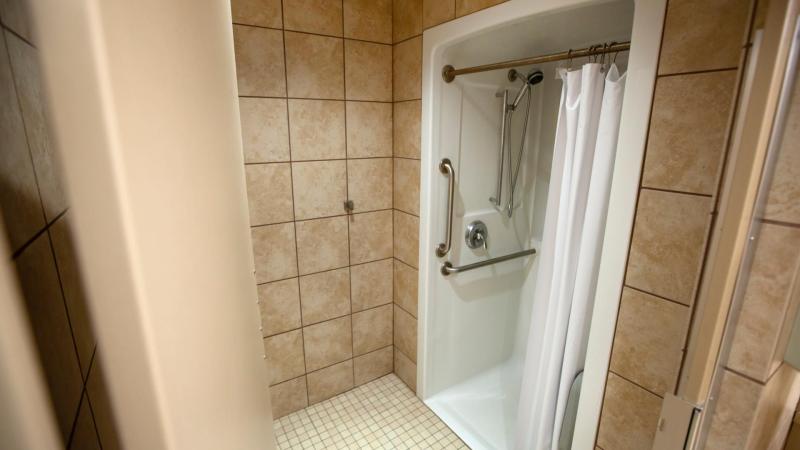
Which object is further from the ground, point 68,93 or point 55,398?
point 68,93

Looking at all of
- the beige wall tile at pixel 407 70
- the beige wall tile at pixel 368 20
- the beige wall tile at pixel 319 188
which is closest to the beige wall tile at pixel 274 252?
the beige wall tile at pixel 319 188

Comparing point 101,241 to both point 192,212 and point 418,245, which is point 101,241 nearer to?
point 192,212

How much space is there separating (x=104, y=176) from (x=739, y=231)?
55 cm

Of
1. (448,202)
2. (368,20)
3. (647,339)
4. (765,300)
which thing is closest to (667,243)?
(647,339)

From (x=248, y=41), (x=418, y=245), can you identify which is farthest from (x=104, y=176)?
(x=418, y=245)

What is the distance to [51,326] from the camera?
17cm

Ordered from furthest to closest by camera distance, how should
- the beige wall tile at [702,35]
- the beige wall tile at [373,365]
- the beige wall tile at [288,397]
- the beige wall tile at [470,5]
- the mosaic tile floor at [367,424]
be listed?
the beige wall tile at [373,365] → the beige wall tile at [288,397] → the mosaic tile floor at [367,424] → the beige wall tile at [470,5] → the beige wall tile at [702,35]

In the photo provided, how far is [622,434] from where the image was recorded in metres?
1.03

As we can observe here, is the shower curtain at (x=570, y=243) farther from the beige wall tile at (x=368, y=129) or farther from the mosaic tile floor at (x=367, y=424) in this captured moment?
the beige wall tile at (x=368, y=129)

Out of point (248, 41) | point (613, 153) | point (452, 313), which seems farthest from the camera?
point (452, 313)

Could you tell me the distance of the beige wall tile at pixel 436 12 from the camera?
139cm

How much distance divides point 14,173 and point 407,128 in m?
1.61

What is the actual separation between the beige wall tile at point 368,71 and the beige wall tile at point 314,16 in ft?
0.30

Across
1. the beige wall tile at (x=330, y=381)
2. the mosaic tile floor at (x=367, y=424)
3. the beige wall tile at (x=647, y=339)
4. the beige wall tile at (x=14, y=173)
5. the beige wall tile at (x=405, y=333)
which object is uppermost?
the beige wall tile at (x=14, y=173)
